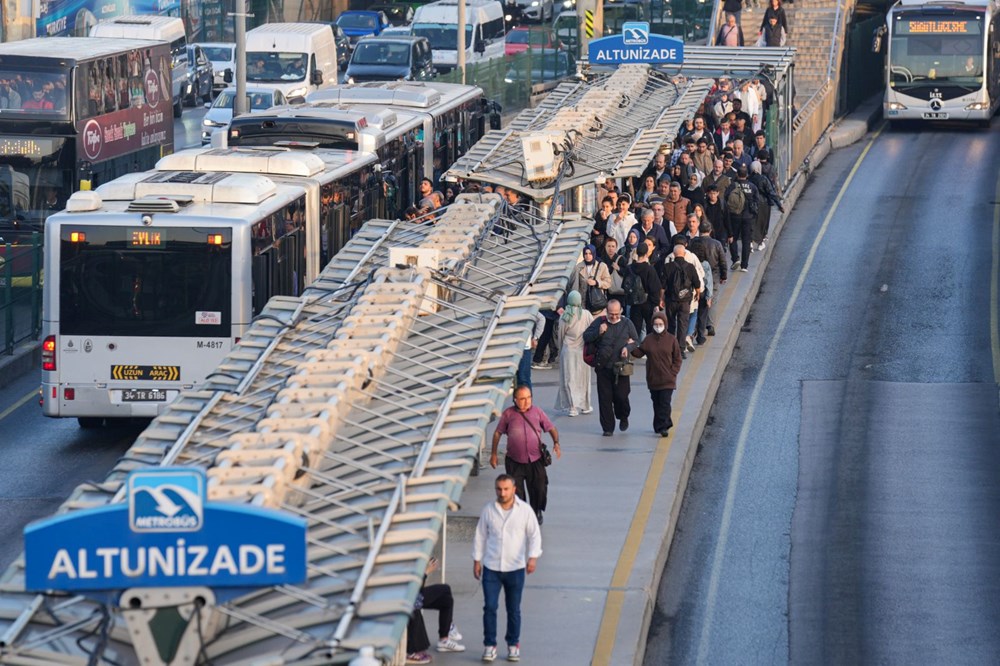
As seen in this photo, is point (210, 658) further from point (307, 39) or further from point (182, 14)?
point (182, 14)

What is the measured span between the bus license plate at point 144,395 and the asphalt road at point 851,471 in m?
5.62

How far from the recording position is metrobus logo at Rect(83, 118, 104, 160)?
102ft

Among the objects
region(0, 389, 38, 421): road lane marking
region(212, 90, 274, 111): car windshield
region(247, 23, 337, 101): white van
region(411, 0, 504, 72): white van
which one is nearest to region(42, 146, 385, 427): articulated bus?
region(0, 389, 38, 421): road lane marking

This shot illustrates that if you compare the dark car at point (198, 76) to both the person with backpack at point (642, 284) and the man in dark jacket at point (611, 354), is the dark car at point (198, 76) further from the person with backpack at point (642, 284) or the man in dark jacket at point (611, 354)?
the man in dark jacket at point (611, 354)

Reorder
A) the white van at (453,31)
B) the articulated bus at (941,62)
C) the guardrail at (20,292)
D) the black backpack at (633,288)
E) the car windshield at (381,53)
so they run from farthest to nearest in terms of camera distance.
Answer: the white van at (453,31), the car windshield at (381,53), the articulated bus at (941,62), the guardrail at (20,292), the black backpack at (633,288)

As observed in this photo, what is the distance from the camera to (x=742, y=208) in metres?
28.2

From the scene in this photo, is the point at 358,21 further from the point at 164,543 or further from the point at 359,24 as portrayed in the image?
the point at 164,543

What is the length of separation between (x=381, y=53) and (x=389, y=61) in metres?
0.48

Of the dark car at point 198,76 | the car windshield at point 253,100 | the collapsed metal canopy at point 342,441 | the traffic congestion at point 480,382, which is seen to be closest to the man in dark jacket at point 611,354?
the traffic congestion at point 480,382

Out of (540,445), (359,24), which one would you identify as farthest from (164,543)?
(359,24)

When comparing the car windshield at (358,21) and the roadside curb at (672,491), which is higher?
the car windshield at (358,21)

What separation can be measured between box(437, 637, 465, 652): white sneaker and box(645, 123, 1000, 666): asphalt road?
171cm

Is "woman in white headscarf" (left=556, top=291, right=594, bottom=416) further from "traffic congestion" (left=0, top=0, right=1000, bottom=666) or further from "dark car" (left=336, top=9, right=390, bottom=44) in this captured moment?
"dark car" (left=336, top=9, right=390, bottom=44)

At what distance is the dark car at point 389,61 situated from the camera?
51.7 m
